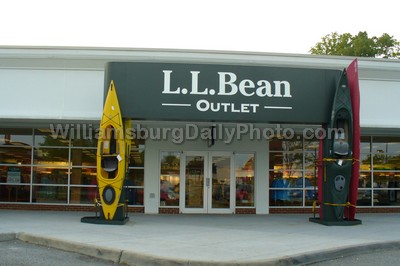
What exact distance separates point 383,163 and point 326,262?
1087cm

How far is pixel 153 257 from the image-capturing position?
28.4 feet

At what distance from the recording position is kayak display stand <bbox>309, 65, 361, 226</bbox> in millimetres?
13797

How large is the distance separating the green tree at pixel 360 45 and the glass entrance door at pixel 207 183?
3261 centimetres

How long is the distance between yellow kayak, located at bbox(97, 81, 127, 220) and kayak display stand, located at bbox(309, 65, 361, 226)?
5.78m

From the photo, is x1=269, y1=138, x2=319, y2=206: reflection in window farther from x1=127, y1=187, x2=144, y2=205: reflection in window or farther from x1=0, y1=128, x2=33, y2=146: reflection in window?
x1=0, y1=128, x2=33, y2=146: reflection in window

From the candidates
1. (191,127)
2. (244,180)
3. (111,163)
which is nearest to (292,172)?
(244,180)

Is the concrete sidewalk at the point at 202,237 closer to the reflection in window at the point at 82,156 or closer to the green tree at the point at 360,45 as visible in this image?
the reflection in window at the point at 82,156

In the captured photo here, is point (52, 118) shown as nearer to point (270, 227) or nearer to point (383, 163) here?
point (270, 227)

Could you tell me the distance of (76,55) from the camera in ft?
50.6

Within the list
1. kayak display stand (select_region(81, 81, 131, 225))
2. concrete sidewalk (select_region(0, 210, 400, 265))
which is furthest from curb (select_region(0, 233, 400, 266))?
kayak display stand (select_region(81, 81, 131, 225))

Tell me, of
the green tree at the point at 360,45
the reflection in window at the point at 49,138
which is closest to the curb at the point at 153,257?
the reflection in window at the point at 49,138

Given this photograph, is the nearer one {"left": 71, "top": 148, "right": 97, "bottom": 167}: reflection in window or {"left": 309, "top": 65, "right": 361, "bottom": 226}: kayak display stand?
{"left": 309, "top": 65, "right": 361, "bottom": 226}: kayak display stand

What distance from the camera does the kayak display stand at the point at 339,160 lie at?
13797 mm

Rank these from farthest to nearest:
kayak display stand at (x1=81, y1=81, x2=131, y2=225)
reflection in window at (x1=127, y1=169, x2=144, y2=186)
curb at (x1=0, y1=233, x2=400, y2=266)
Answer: reflection in window at (x1=127, y1=169, x2=144, y2=186)
kayak display stand at (x1=81, y1=81, x2=131, y2=225)
curb at (x1=0, y1=233, x2=400, y2=266)
